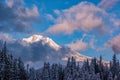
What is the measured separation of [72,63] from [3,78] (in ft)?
302

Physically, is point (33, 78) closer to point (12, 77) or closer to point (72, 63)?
point (72, 63)

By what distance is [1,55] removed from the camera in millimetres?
96250

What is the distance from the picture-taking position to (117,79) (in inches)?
6344

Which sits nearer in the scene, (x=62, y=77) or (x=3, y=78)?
(x=3, y=78)

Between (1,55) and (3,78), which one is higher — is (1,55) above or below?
above

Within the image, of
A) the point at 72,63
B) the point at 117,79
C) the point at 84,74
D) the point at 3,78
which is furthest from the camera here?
the point at 72,63

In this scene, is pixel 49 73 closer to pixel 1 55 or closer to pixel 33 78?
pixel 33 78

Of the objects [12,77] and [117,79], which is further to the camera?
[117,79]

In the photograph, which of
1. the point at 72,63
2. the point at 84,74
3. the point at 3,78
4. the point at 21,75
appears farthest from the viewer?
the point at 72,63

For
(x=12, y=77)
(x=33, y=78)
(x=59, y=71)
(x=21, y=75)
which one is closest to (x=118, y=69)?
(x=59, y=71)

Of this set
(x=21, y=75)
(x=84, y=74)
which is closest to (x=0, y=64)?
(x=21, y=75)

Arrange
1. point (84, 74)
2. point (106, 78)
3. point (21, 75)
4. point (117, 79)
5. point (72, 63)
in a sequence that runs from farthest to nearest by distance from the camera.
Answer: point (72, 63) < point (106, 78) < point (117, 79) < point (84, 74) < point (21, 75)

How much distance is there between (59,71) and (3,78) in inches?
3353

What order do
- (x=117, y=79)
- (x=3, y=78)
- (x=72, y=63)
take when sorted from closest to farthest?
(x=3, y=78) → (x=117, y=79) → (x=72, y=63)
